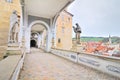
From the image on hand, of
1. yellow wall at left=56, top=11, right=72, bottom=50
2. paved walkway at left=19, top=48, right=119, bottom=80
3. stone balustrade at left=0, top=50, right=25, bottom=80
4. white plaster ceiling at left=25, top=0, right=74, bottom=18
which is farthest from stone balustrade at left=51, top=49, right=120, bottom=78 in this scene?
yellow wall at left=56, top=11, right=72, bottom=50

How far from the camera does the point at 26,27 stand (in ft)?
37.8

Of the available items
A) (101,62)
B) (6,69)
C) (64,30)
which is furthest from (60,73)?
(64,30)

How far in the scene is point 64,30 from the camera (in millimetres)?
29422

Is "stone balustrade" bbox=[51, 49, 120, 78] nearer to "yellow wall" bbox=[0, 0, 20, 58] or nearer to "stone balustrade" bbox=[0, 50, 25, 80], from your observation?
"stone balustrade" bbox=[0, 50, 25, 80]

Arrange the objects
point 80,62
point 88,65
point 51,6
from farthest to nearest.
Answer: point 51,6
point 80,62
point 88,65

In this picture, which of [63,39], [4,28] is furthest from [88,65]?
[63,39]

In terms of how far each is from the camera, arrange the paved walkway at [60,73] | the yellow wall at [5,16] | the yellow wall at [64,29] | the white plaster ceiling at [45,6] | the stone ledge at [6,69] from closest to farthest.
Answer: the stone ledge at [6,69], the paved walkway at [60,73], the white plaster ceiling at [45,6], the yellow wall at [5,16], the yellow wall at [64,29]

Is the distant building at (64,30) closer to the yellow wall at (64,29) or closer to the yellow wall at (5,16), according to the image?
the yellow wall at (64,29)

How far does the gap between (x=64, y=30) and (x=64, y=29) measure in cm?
26

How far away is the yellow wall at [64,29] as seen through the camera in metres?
28.0

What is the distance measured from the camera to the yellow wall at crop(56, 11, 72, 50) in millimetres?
28033

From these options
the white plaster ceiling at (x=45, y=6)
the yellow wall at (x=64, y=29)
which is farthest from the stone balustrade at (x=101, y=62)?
the yellow wall at (x=64, y=29)

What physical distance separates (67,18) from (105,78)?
90.9 ft

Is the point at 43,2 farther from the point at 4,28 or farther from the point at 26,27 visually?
the point at 4,28
